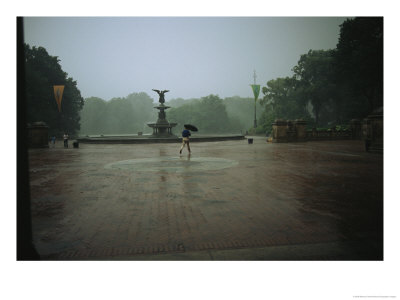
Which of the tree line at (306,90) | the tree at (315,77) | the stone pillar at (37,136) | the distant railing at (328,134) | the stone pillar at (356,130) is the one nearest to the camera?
the stone pillar at (37,136)

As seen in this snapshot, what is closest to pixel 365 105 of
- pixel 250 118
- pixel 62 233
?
pixel 62 233

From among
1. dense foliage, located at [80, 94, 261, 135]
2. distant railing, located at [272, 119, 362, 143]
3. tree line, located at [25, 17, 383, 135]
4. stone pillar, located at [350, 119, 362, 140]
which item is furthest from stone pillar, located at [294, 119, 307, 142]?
dense foliage, located at [80, 94, 261, 135]

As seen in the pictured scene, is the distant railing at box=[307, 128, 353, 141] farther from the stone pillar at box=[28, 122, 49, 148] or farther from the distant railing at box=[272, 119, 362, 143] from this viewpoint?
the stone pillar at box=[28, 122, 49, 148]

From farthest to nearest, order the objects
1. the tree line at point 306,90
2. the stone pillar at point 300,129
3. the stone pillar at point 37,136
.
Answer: the tree line at point 306,90
the stone pillar at point 300,129
the stone pillar at point 37,136

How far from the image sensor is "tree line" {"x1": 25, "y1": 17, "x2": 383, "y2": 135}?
31250 millimetres

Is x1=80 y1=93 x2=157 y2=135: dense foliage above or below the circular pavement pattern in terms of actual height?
above

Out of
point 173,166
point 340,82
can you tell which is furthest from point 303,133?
point 340,82

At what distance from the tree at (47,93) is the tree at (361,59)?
40.9 m

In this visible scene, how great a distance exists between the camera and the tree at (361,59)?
29.1m

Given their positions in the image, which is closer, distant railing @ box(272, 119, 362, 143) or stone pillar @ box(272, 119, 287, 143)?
stone pillar @ box(272, 119, 287, 143)

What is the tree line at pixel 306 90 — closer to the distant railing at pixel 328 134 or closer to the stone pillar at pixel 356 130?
the stone pillar at pixel 356 130

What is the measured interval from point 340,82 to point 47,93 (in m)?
43.5

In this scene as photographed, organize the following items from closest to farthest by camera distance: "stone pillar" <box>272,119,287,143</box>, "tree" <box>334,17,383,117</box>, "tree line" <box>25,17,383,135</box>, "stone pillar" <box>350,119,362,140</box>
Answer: "stone pillar" <box>272,119,287,143</box>, "stone pillar" <box>350,119,362,140</box>, "tree" <box>334,17,383,117</box>, "tree line" <box>25,17,383,135</box>

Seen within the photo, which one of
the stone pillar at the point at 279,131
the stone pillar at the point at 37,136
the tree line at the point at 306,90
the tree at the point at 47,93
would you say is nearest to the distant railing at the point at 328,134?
the stone pillar at the point at 279,131
